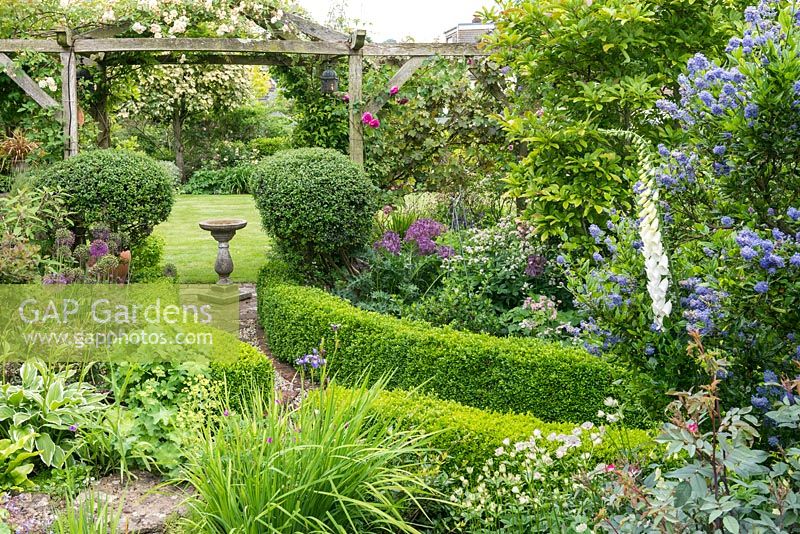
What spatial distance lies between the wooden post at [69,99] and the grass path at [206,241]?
1.80 metres

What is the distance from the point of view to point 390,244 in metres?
6.43

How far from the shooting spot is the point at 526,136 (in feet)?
18.7

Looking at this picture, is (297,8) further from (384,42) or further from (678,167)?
(678,167)

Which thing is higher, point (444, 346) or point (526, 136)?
point (526, 136)

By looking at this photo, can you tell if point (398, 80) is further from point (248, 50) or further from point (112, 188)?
point (112, 188)

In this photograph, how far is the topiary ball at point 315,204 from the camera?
6.46 meters

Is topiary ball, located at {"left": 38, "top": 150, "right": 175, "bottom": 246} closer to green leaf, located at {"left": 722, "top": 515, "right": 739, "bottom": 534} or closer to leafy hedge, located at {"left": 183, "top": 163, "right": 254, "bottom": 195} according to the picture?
green leaf, located at {"left": 722, "top": 515, "right": 739, "bottom": 534}

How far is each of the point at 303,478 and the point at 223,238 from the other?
5.29 meters

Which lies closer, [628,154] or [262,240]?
[628,154]

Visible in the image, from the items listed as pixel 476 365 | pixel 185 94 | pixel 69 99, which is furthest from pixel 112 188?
pixel 185 94

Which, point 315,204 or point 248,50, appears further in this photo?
point 248,50

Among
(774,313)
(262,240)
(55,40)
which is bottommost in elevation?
(262,240)

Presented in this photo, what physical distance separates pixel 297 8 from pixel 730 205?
22.0ft

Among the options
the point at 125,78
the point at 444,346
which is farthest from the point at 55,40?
the point at 444,346
